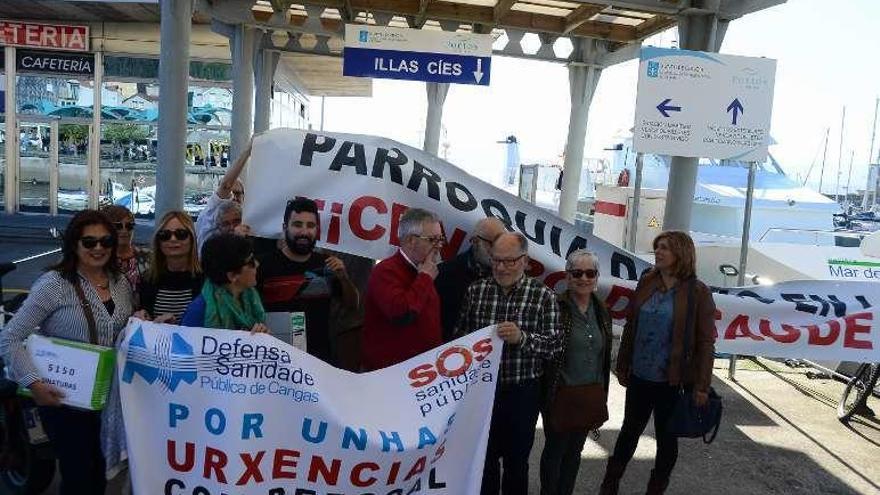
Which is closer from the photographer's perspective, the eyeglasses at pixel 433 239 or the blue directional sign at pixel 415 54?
the eyeglasses at pixel 433 239

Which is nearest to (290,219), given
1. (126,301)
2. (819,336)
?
(126,301)

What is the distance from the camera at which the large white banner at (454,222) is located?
4867 millimetres

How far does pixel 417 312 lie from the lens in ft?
11.8

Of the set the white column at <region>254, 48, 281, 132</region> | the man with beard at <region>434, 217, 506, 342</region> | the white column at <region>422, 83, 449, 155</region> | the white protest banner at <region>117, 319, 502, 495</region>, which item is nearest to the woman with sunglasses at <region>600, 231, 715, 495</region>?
Result: the man with beard at <region>434, 217, 506, 342</region>

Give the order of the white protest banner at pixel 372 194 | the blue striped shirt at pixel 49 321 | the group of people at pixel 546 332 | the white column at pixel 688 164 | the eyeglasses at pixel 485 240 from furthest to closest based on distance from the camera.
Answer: the white column at pixel 688 164 → the white protest banner at pixel 372 194 → the eyeglasses at pixel 485 240 → the group of people at pixel 546 332 → the blue striped shirt at pixel 49 321

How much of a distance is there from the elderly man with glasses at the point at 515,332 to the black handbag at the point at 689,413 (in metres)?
0.97

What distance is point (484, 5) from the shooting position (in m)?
10.7

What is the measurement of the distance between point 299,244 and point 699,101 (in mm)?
4187

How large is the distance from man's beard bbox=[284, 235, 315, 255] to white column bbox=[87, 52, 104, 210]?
17.2 metres

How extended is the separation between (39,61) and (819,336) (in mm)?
19954

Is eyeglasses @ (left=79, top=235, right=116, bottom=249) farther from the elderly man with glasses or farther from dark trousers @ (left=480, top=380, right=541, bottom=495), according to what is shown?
dark trousers @ (left=480, top=380, right=541, bottom=495)

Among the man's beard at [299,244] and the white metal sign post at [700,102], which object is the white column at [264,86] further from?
the man's beard at [299,244]

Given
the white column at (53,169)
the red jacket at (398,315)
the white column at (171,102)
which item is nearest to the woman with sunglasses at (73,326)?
the red jacket at (398,315)

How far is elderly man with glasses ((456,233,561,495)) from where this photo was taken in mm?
3721
